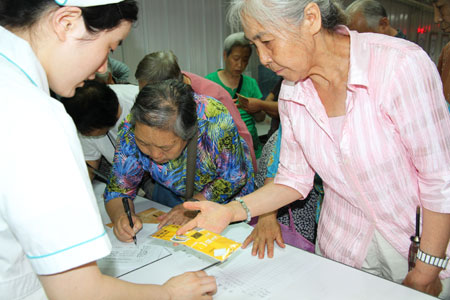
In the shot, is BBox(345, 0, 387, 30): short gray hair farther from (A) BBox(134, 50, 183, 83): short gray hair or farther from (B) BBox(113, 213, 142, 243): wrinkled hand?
(B) BBox(113, 213, 142, 243): wrinkled hand

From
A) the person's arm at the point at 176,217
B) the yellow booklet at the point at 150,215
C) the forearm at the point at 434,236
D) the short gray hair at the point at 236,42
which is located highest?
the short gray hair at the point at 236,42

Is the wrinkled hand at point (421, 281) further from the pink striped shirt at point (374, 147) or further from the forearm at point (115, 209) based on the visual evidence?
the forearm at point (115, 209)

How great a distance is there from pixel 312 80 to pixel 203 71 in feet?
11.9

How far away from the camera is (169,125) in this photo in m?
1.47

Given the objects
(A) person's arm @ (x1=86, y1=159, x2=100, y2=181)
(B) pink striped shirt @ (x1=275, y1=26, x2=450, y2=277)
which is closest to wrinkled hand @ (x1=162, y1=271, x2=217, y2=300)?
(B) pink striped shirt @ (x1=275, y1=26, x2=450, y2=277)

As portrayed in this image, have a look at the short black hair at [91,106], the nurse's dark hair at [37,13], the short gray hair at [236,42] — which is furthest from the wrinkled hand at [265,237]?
the short gray hair at [236,42]

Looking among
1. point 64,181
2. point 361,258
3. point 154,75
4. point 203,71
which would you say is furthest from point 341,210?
point 203,71

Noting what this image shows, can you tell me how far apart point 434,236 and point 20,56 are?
111cm

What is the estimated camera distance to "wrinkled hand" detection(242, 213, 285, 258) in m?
1.20

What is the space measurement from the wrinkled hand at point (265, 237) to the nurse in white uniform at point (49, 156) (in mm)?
561

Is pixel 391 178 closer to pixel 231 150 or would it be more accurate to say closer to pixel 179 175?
pixel 231 150

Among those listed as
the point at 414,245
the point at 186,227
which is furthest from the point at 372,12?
the point at 186,227

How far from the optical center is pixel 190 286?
0.86 meters

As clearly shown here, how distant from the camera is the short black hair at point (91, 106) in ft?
6.18
